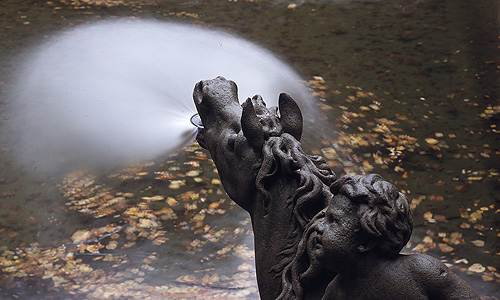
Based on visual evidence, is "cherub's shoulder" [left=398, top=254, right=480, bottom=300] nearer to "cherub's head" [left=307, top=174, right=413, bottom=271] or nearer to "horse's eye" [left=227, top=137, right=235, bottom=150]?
"cherub's head" [left=307, top=174, right=413, bottom=271]

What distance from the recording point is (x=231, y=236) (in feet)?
23.1

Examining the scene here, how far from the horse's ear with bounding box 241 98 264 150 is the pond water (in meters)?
2.75

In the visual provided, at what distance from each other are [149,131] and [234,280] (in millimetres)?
3306

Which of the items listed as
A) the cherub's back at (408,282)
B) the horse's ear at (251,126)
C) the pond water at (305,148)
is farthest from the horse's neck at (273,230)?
the pond water at (305,148)

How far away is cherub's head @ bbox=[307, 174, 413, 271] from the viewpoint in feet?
9.57

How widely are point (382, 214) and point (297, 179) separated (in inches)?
28.0

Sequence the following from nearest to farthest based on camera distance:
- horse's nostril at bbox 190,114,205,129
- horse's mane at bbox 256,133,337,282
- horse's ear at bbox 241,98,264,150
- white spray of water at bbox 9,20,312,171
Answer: horse's mane at bbox 256,133,337,282 → horse's ear at bbox 241,98,264,150 → white spray of water at bbox 9,20,312,171 → horse's nostril at bbox 190,114,205,129

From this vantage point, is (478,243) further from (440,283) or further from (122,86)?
(122,86)

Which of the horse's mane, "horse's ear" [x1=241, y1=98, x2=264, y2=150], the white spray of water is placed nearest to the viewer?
the horse's mane

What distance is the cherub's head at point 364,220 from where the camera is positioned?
2.92 metres

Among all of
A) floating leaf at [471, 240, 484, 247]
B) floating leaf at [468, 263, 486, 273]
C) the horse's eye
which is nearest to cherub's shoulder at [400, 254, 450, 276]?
the horse's eye

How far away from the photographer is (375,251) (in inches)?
119

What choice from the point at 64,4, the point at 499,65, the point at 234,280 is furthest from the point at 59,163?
the point at 499,65

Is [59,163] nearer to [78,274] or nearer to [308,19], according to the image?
[78,274]
